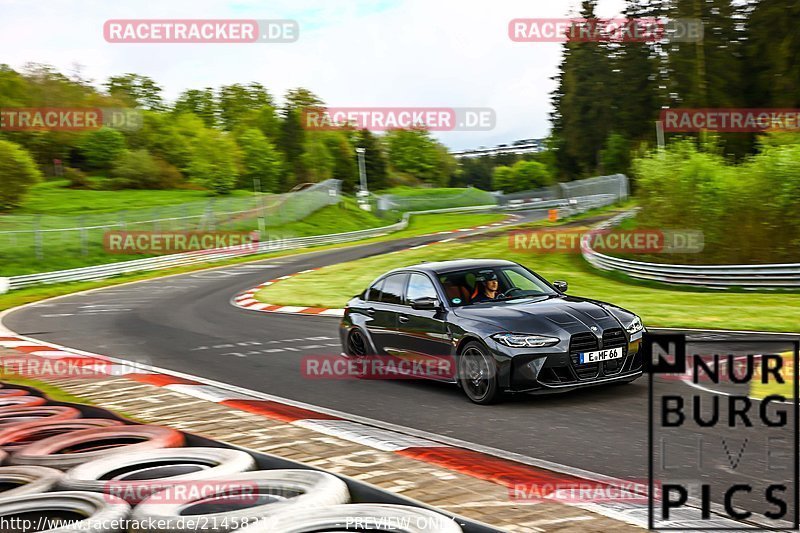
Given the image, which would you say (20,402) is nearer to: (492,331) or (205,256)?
(492,331)

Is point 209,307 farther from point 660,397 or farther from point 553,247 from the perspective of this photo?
point 553,247

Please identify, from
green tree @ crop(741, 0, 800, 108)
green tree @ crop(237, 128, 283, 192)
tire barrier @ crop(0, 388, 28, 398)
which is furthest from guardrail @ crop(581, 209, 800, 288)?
green tree @ crop(237, 128, 283, 192)

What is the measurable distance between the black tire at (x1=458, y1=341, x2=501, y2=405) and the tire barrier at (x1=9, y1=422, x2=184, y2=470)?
328 cm

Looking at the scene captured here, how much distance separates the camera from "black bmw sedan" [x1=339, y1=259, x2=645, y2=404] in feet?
27.6

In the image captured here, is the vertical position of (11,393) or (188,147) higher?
(188,147)

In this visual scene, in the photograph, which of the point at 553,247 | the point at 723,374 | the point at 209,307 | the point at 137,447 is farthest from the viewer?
the point at 553,247

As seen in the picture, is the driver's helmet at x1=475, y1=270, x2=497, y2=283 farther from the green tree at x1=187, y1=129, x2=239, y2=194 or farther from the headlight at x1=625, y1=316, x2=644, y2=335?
the green tree at x1=187, y1=129, x2=239, y2=194

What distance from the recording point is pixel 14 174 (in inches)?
2319

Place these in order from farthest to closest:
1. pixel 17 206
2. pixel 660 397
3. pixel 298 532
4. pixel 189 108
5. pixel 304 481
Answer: pixel 189 108, pixel 17 206, pixel 660 397, pixel 304 481, pixel 298 532

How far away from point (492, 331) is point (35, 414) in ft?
14.2

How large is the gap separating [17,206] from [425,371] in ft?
193

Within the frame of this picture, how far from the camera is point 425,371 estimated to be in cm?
969

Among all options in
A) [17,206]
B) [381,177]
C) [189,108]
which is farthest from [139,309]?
[189,108]

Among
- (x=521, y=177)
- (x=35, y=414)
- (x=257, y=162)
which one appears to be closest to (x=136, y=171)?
(x=257, y=162)
